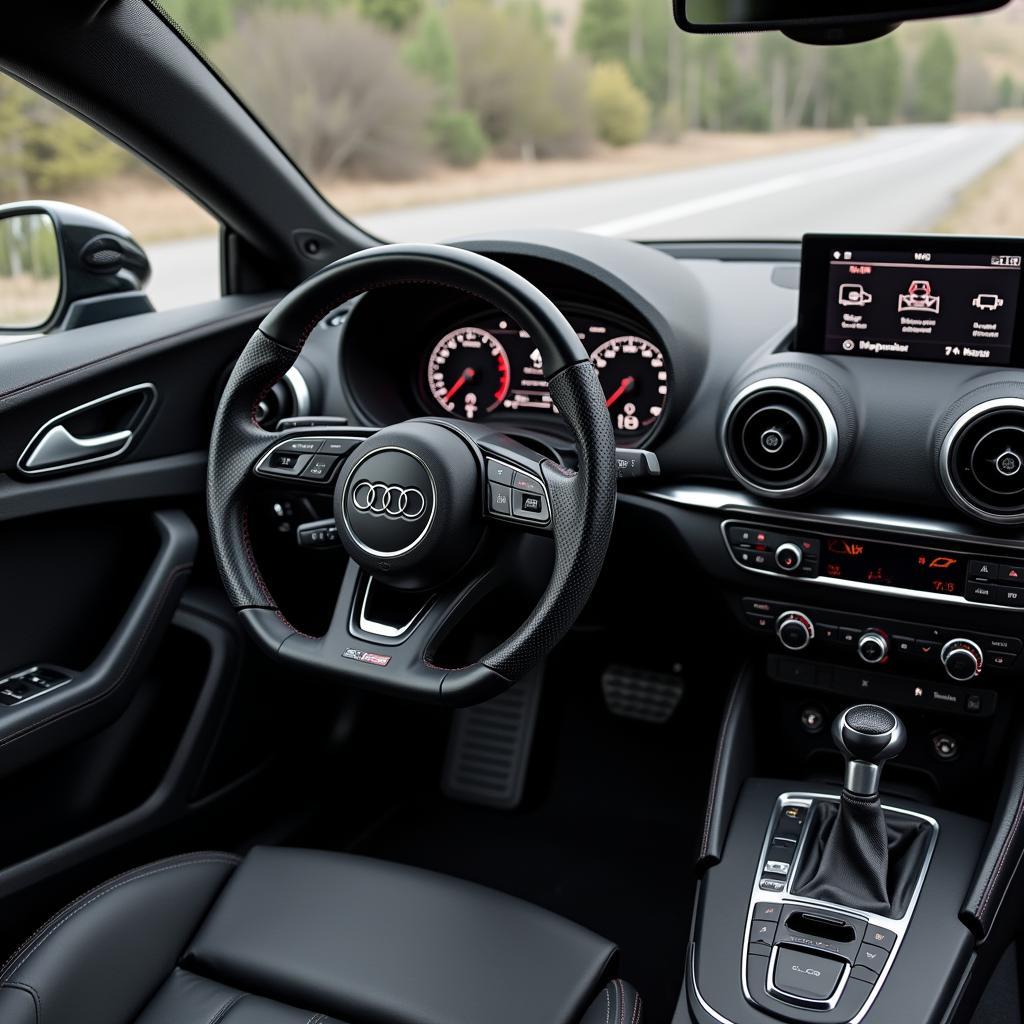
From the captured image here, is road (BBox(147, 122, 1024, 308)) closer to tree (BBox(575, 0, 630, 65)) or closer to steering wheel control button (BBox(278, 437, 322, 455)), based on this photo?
steering wheel control button (BBox(278, 437, 322, 455))

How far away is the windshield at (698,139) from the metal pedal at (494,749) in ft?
3.81

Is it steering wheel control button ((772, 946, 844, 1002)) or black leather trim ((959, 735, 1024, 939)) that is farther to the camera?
black leather trim ((959, 735, 1024, 939))

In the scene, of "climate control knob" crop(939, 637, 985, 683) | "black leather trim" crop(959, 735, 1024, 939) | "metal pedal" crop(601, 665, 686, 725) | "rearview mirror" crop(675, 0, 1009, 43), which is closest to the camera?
"rearview mirror" crop(675, 0, 1009, 43)

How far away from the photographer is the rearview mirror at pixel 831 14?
1.32m

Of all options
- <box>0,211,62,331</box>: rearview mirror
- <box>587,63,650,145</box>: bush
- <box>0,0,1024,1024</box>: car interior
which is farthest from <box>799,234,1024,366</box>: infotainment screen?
<box>587,63,650,145</box>: bush

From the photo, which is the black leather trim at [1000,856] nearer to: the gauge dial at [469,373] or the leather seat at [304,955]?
the leather seat at [304,955]

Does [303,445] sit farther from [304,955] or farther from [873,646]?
[873,646]

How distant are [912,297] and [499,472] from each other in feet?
2.66

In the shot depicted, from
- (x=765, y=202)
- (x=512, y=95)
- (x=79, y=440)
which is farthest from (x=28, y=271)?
(x=512, y=95)

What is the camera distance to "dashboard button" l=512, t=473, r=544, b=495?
1.57 meters

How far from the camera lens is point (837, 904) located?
1.82 m

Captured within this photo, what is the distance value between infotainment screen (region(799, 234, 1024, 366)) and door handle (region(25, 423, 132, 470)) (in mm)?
1253

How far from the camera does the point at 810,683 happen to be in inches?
84.2

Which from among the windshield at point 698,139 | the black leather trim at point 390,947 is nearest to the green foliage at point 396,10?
the windshield at point 698,139
